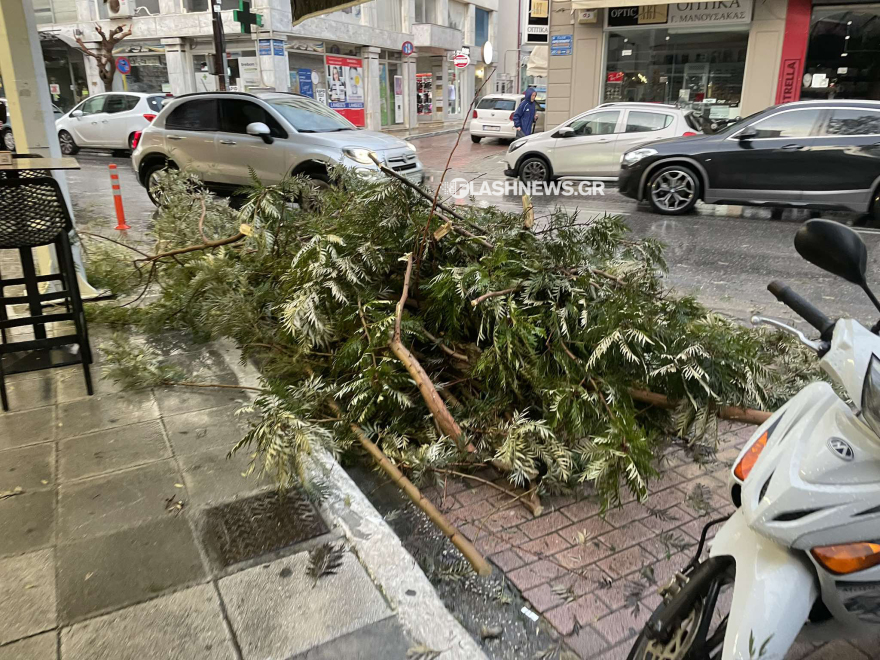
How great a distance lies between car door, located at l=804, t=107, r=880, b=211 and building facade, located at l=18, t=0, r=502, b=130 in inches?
680

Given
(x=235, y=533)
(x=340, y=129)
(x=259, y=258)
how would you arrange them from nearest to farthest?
(x=235, y=533)
(x=259, y=258)
(x=340, y=129)

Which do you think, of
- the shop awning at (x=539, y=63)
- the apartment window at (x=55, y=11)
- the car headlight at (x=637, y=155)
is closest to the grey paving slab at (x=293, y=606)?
the car headlight at (x=637, y=155)

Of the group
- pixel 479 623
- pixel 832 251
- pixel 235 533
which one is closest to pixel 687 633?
pixel 479 623

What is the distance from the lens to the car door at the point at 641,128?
13297 mm

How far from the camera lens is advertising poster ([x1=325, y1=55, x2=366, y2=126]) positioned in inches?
1211

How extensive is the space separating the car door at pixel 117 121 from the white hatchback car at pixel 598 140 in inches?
476

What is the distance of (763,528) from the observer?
172 centimetres

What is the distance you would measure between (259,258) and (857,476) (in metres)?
4.16

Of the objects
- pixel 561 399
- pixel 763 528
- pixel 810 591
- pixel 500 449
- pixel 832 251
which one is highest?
pixel 832 251

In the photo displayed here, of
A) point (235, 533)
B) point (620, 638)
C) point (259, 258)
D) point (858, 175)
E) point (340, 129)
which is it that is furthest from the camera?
point (340, 129)

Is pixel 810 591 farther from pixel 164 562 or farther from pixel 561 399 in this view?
pixel 164 562

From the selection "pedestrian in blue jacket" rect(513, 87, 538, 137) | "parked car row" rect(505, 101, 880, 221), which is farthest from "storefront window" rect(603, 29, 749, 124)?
"parked car row" rect(505, 101, 880, 221)

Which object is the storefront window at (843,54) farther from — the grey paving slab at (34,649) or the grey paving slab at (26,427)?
the grey paving slab at (34,649)

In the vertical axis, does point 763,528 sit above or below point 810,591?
above
